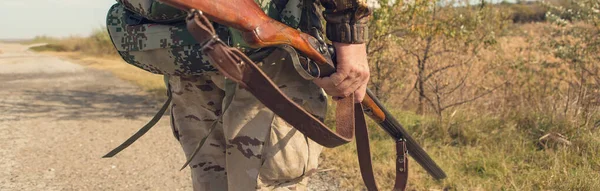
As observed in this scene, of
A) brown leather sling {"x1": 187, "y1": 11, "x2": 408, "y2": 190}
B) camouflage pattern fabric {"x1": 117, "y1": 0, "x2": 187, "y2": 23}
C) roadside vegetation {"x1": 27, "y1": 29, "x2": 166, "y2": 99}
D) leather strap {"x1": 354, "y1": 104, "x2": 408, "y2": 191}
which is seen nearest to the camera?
brown leather sling {"x1": 187, "y1": 11, "x2": 408, "y2": 190}

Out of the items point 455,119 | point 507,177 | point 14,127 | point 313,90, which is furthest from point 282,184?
point 14,127

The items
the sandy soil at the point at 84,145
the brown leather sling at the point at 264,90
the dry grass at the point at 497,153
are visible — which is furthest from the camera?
the sandy soil at the point at 84,145

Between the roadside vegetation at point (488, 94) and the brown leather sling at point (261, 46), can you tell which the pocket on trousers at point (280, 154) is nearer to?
the brown leather sling at point (261, 46)

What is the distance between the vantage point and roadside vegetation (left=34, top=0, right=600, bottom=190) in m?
3.08

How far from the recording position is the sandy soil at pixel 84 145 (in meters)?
3.23

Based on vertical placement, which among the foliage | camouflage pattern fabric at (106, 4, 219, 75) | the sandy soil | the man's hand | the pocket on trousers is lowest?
the foliage

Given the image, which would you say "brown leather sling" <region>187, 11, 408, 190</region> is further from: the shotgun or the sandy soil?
the sandy soil

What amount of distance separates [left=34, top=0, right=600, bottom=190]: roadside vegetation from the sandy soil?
954mm

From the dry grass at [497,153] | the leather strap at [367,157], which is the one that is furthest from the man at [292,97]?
the dry grass at [497,153]

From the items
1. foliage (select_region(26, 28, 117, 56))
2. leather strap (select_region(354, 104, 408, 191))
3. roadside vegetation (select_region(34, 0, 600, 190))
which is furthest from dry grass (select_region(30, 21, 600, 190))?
foliage (select_region(26, 28, 117, 56))

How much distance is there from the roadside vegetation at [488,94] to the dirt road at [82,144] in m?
1.19

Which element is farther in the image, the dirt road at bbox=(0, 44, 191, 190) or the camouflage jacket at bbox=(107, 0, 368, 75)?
the dirt road at bbox=(0, 44, 191, 190)

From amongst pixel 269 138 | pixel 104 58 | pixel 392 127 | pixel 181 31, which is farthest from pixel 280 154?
pixel 104 58

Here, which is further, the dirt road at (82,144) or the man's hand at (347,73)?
the dirt road at (82,144)
